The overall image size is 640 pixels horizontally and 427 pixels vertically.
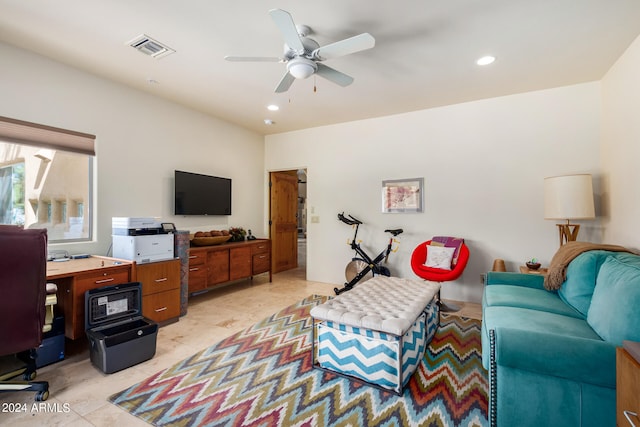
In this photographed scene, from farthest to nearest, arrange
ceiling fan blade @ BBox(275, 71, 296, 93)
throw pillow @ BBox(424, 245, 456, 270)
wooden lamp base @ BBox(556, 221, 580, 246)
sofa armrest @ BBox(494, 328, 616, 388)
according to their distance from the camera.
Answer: throw pillow @ BBox(424, 245, 456, 270)
wooden lamp base @ BBox(556, 221, 580, 246)
ceiling fan blade @ BBox(275, 71, 296, 93)
sofa armrest @ BBox(494, 328, 616, 388)

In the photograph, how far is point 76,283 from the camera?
235 centimetres

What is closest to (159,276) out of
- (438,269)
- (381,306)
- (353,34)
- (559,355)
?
(381,306)

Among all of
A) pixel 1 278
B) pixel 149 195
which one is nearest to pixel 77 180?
pixel 149 195

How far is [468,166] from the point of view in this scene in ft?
13.0

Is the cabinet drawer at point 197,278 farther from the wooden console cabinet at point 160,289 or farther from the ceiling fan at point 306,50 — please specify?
the ceiling fan at point 306,50

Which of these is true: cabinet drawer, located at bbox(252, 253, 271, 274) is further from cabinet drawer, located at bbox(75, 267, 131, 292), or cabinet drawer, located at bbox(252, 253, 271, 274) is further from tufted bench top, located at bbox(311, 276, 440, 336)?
tufted bench top, located at bbox(311, 276, 440, 336)

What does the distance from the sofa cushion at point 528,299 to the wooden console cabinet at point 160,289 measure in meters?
3.02

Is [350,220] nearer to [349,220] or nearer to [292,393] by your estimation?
[349,220]

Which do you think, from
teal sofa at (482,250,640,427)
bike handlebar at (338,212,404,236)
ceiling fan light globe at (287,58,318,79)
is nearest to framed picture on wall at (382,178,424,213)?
bike handlebar at (338,212,404,236)

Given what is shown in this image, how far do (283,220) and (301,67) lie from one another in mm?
3966

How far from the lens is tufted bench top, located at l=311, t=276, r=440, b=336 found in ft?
6.38

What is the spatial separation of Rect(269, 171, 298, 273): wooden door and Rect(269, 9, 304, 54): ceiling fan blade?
369cm

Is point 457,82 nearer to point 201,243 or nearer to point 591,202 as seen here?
point 591,202

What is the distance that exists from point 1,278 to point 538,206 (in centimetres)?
481
